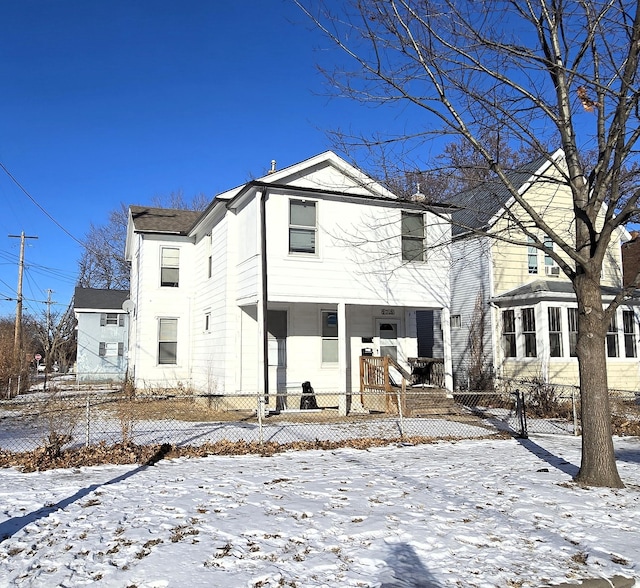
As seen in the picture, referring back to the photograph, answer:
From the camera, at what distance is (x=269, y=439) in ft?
35.2

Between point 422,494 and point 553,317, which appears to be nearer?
point 422,494

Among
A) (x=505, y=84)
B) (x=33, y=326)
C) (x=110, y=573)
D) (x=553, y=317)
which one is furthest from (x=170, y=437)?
(x=33, y=326)

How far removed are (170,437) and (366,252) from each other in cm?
754

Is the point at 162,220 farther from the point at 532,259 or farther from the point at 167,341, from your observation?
the point at 532,259

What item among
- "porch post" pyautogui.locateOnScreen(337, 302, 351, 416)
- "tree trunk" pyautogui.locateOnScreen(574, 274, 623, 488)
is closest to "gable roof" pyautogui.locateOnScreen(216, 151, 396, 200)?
"porch post" pyautogui.locateOnScreen(337, 302, 351, 416)

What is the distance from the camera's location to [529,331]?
58.9 ft

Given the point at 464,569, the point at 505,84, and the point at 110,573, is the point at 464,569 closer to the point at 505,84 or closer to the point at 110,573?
the point at 110,573

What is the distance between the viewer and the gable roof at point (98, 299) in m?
32.0

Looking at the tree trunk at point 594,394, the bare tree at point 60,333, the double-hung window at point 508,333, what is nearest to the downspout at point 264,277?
the tree trunk at point 594,394

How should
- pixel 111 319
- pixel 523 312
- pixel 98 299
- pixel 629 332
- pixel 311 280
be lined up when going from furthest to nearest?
pixel 98 299
pixel 111 319
pixel 629 332
pixel 523 312
pixel 311 280

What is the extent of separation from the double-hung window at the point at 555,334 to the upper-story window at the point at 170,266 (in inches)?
520

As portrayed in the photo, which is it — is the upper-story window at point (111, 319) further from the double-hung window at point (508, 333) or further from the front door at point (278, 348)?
the double-hung window at point (508, 333)

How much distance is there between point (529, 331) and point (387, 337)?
15.4 feet

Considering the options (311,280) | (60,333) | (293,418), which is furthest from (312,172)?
(60,333)
